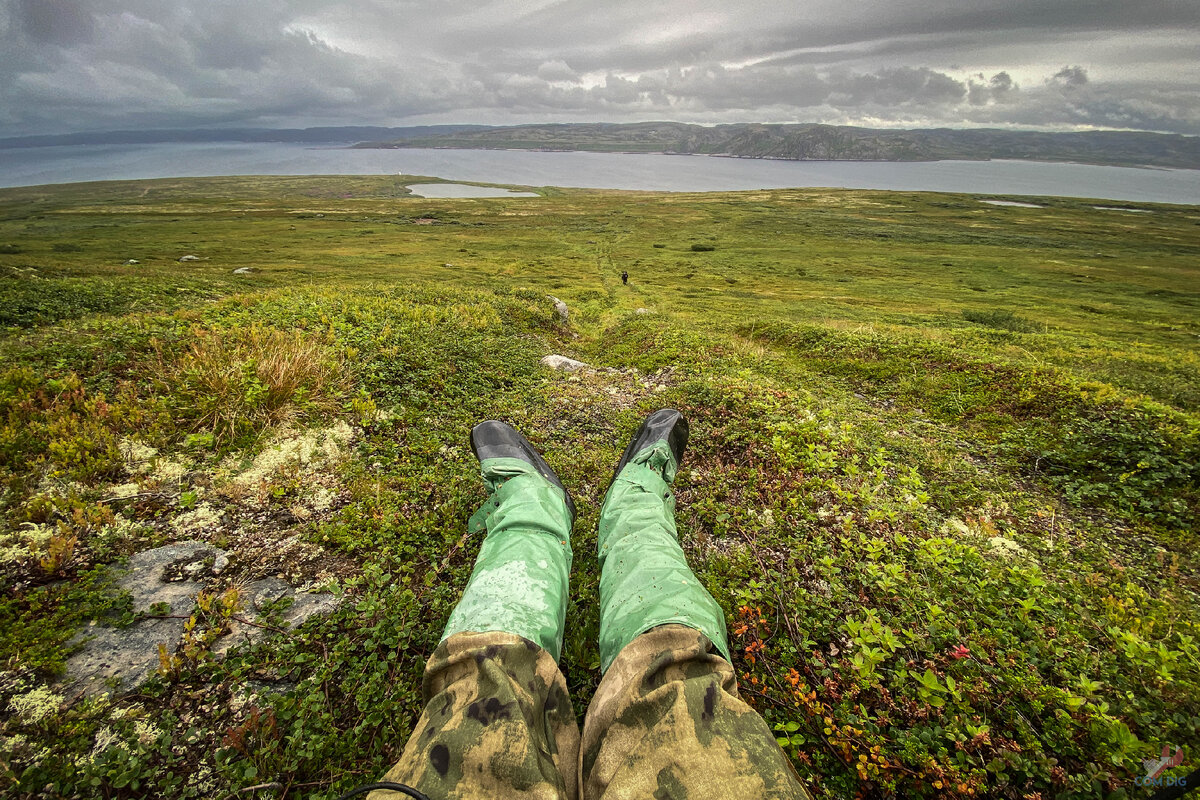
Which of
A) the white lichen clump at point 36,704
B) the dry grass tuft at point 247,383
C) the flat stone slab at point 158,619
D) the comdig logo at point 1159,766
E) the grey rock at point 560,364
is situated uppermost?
the dry grass tuft at point 247,383

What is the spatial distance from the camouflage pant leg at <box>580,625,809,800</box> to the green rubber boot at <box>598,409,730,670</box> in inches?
5.3

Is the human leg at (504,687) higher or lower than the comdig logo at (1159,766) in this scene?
higher

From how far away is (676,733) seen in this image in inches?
98.3

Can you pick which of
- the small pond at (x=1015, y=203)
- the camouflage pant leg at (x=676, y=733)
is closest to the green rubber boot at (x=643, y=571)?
the camouflage pant leg at (x=676, y=733)

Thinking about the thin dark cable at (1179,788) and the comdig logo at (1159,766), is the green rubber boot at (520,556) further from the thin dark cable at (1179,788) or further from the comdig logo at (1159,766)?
the comdig logo at (1159,766)

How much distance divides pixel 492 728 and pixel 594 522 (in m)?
2.87

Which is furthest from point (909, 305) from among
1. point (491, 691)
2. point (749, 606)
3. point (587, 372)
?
point (491, 691)

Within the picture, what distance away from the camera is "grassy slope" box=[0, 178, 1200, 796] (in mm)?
2846

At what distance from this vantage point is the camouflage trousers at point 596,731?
2.31m

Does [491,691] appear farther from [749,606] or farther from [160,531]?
[160,531]

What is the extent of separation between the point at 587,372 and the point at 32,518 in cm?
826

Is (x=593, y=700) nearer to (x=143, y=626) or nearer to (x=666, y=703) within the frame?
(x=666, y=703)

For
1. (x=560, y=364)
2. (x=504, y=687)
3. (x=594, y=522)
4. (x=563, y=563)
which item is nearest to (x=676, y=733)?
(x=504, y=687)

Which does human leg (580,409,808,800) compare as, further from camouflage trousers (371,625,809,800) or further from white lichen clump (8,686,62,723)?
white lichen clump (8,686,62,723)
